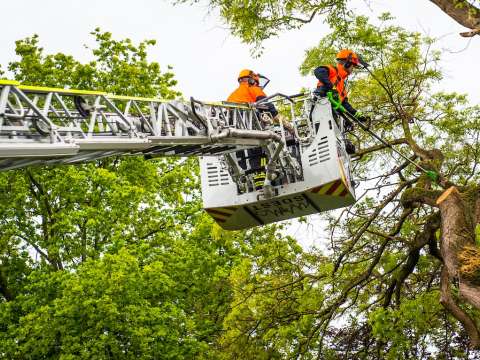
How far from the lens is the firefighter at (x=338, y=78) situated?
13141 mm

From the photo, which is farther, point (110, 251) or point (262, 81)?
point (110, 251)

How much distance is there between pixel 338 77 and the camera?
525 inches

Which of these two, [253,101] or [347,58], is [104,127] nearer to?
[253,101]

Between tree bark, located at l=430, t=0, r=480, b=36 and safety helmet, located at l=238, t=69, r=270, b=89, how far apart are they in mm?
2784

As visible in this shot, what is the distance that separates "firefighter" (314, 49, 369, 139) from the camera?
13141mm

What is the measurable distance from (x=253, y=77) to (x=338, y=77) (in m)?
1.29

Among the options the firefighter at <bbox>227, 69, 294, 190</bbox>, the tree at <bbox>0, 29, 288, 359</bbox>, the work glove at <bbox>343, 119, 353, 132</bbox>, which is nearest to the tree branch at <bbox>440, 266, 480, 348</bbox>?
the work glove at <bbox>343, 119, 353, 132</bbox>

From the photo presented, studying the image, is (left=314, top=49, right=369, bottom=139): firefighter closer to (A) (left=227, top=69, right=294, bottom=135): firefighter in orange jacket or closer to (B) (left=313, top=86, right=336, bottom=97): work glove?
(B) (left=313, top=86, right=336, bottom=97): work glove

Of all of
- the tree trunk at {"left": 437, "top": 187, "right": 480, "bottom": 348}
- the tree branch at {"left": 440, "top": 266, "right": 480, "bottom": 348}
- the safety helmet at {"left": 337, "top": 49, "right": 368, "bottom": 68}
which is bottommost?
the tree branch at {"left": 440, "top": 266, "right": 480, "bottom": 348}

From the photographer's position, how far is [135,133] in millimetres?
9906

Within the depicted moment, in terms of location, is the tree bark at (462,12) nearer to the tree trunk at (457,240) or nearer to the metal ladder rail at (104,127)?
the tree trunk at (457,240)

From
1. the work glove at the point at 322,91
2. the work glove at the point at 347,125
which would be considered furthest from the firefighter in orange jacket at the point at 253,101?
the work glove at the point at 347,125

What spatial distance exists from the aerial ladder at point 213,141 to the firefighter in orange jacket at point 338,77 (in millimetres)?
229

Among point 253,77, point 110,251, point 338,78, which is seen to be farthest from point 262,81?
point 110,251
